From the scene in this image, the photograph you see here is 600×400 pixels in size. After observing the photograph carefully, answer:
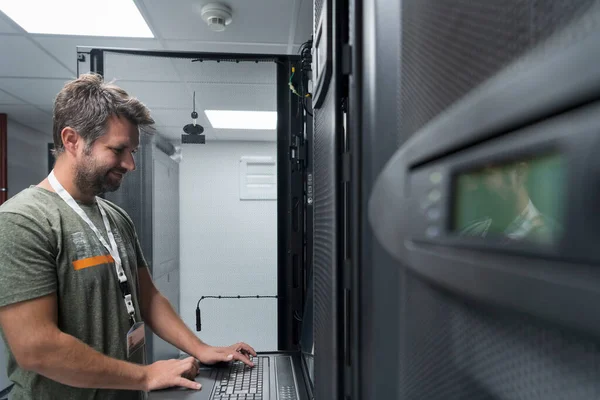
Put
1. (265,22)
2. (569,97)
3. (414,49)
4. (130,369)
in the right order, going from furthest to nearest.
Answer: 1. (265,22)
2. (130,369)
3. (414,49)
4. (569,97)

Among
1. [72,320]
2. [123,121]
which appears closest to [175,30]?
[123,121]

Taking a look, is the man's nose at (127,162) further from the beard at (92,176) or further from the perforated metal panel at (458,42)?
the perforated metal panel at (458,42)

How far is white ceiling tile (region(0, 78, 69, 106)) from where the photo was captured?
9.32ft

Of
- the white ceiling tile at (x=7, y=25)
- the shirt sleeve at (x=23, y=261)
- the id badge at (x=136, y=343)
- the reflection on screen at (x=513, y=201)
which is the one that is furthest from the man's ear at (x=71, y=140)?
the white ceiling tile at (x=7, y=25)

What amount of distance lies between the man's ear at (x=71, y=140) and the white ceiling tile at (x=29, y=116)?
3137mm

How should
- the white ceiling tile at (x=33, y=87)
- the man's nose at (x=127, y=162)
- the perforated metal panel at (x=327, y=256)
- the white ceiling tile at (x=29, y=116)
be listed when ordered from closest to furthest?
1. the perforated metal panel at (x=327, y=256)
2. the man's nose at (x=127, y=162)
3. the white ceiling tile at (x=33, y=87)
4. the white ceiling tile at (x=29, y=116)

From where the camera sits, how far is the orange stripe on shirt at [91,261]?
2.95 ft

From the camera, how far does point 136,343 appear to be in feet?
3.37

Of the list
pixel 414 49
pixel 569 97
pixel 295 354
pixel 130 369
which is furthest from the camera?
pixel 295 354

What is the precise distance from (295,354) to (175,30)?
76.8 inches

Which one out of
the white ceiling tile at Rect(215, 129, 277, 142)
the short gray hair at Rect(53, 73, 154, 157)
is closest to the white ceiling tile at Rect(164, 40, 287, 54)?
the white ceiling tile at Rect(215, 129, 277, 142)

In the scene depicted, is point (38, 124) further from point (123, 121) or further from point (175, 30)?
point (123, 121)

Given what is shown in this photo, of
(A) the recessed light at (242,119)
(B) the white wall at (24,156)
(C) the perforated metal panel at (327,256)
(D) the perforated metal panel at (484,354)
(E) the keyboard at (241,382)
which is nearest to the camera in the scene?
(D) the perforated metal panel at (484,354)

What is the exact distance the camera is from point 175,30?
83.5 inches
